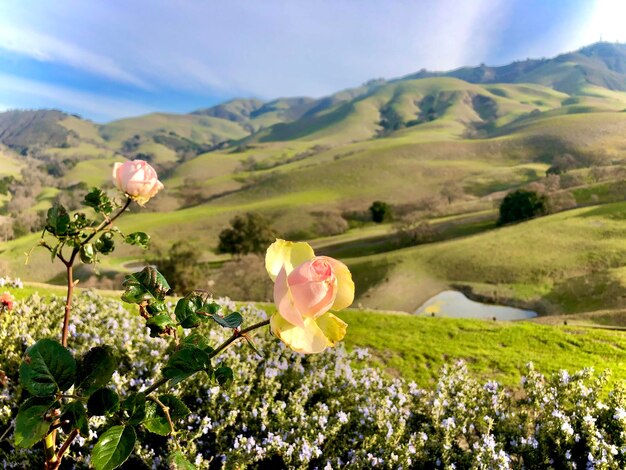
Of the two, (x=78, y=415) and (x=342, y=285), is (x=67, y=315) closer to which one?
(x=78, y=415)

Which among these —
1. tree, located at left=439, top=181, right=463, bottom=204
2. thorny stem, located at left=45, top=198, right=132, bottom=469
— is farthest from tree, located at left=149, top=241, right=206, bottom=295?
tree, located at left=439, top=181, right=463, bottom=204

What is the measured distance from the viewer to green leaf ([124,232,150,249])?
258cm

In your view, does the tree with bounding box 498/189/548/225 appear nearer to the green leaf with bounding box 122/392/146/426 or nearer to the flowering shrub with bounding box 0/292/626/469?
the flowering shrub with bounding box 0/292/626/469

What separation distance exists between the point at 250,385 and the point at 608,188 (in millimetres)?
71852

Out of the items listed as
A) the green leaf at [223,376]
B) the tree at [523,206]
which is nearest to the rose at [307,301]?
the green leaf at [223,376]

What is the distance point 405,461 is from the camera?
4.32 m

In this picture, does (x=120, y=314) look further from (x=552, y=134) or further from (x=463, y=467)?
(x=552, y=134)

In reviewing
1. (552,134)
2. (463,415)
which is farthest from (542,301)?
(552,134)

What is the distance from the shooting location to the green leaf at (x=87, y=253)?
249 centimetres

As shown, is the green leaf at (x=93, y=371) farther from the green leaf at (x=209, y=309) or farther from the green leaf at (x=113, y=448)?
the green leaf at (x=209, y=309)

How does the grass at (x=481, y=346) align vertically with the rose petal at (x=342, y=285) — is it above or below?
below

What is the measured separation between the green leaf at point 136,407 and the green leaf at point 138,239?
114cm

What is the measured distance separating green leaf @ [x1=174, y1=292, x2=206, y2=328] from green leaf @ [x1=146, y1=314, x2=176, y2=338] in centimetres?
5

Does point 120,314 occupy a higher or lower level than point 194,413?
higher
